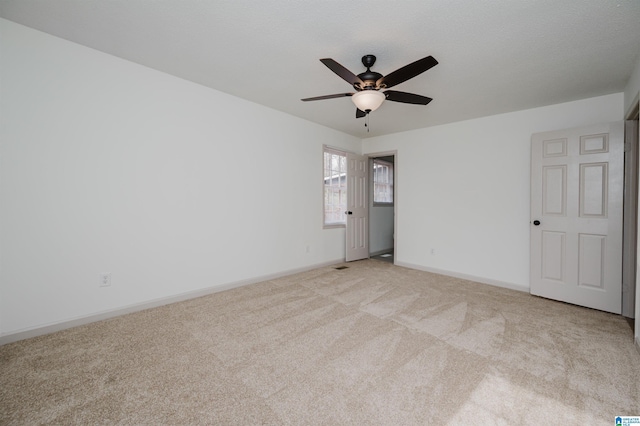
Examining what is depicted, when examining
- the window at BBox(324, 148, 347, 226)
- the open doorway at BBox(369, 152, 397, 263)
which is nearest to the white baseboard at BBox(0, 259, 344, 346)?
the window at BBox(324, 148, 347, 226)

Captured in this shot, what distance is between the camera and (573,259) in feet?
10.6

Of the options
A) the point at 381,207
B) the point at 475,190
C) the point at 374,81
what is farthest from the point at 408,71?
the point at 381,207

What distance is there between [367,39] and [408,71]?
47 centimetres

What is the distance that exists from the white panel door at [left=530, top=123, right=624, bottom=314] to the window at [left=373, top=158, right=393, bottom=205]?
3.02 m

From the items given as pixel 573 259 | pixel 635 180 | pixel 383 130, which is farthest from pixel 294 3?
pixel 573 259

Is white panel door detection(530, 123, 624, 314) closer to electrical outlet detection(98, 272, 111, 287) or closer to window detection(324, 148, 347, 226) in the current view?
window detection(324, 148, 347, 226)

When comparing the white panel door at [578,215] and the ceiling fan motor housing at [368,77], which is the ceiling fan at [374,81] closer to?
the ceiling fan motor housing at [368,77]

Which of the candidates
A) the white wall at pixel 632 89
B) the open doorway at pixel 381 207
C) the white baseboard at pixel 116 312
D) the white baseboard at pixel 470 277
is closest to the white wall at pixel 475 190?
the white baseboard at pixel 470 277

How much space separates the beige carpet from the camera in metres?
1.52

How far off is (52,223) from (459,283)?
15.9 feet

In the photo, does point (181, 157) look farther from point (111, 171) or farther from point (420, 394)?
point (420, 394)

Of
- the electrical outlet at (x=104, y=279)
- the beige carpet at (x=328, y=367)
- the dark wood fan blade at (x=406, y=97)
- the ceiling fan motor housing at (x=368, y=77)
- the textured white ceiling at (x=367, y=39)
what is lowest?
the beige carpet at (x=328, y=367)

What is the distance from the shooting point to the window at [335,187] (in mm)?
5090

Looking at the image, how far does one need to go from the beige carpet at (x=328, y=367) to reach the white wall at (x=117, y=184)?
443 mm
